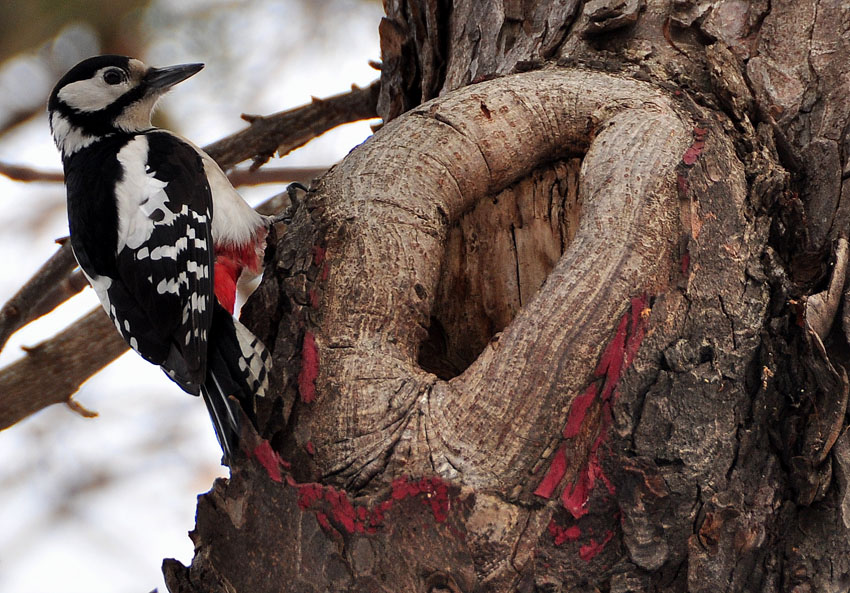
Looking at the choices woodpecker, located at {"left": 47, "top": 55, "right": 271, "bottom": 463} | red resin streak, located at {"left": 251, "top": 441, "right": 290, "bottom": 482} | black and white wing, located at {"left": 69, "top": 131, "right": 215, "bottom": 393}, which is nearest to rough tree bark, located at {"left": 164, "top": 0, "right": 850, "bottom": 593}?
red resin streak, located at {"left": 251, "top": 441, "right": 290, "bottom": 482}

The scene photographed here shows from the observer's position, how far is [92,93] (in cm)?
308

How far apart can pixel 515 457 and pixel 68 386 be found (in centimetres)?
191

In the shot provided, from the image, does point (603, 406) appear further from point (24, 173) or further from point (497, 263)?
point (24, 173)

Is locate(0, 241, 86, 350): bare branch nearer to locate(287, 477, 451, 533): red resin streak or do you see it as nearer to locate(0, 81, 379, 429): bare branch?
locate(0, 81, 379, 429): bare branch

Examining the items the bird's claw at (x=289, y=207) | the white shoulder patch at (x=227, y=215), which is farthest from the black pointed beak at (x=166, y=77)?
the bird's claw at (x=289, y=207)

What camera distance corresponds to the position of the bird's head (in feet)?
10.00

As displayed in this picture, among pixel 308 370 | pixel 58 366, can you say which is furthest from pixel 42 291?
pixel 308 370

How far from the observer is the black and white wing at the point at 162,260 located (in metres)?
2.18

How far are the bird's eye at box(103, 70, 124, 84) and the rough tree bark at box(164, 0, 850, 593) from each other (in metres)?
1.36

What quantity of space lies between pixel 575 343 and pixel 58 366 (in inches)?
77.8

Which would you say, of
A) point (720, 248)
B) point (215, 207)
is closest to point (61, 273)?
A: point (215, 207)

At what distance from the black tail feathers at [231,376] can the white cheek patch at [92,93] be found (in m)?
1.39

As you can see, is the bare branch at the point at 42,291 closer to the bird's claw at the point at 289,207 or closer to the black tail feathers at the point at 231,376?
the bird's claw at the point at 289,207

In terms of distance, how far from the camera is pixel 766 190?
Result: 1.88 m
